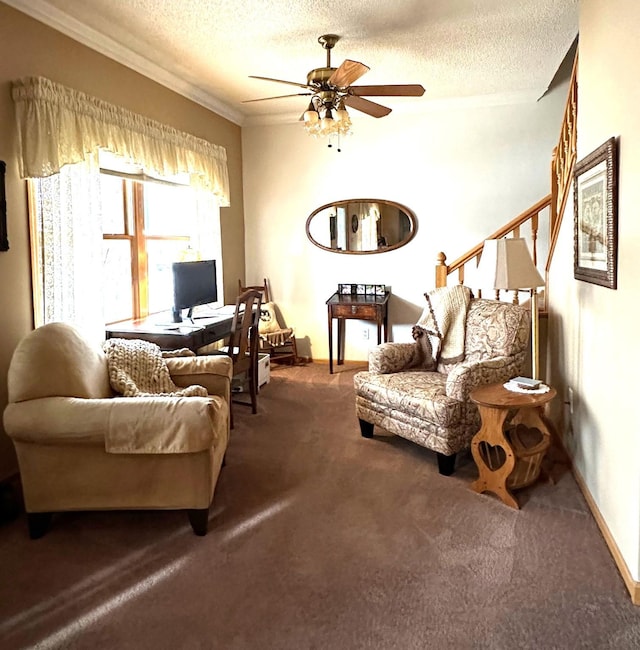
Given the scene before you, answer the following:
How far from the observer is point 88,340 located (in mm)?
2945

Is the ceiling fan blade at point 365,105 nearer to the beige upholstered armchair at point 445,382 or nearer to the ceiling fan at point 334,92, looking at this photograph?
the ceiling fan at point 334,92

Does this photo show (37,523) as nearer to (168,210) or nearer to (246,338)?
(246,338)

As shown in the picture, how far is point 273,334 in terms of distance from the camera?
6.06 meters

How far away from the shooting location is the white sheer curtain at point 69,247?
335cm

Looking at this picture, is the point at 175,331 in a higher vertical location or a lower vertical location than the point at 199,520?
higher

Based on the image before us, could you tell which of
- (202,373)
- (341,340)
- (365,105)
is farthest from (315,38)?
(341,340)

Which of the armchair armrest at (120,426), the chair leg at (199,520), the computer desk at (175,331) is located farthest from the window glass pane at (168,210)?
the chair leg at (199,520)

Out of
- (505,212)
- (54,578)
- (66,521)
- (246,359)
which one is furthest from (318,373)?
(54,578)

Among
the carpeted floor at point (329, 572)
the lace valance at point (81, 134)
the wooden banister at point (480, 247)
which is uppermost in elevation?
the lace valance at point (81, 134)

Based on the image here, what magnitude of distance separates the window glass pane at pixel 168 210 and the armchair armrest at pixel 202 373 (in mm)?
1963

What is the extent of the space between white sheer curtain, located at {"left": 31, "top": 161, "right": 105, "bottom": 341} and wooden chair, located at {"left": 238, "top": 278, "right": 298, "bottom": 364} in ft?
7.91

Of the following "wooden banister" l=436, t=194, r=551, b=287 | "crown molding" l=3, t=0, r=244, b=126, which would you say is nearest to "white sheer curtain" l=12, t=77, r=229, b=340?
"crown molding" l=3, t=0, r=244, b=126

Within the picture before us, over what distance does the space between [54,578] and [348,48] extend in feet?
12.4

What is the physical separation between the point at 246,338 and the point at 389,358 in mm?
1156
